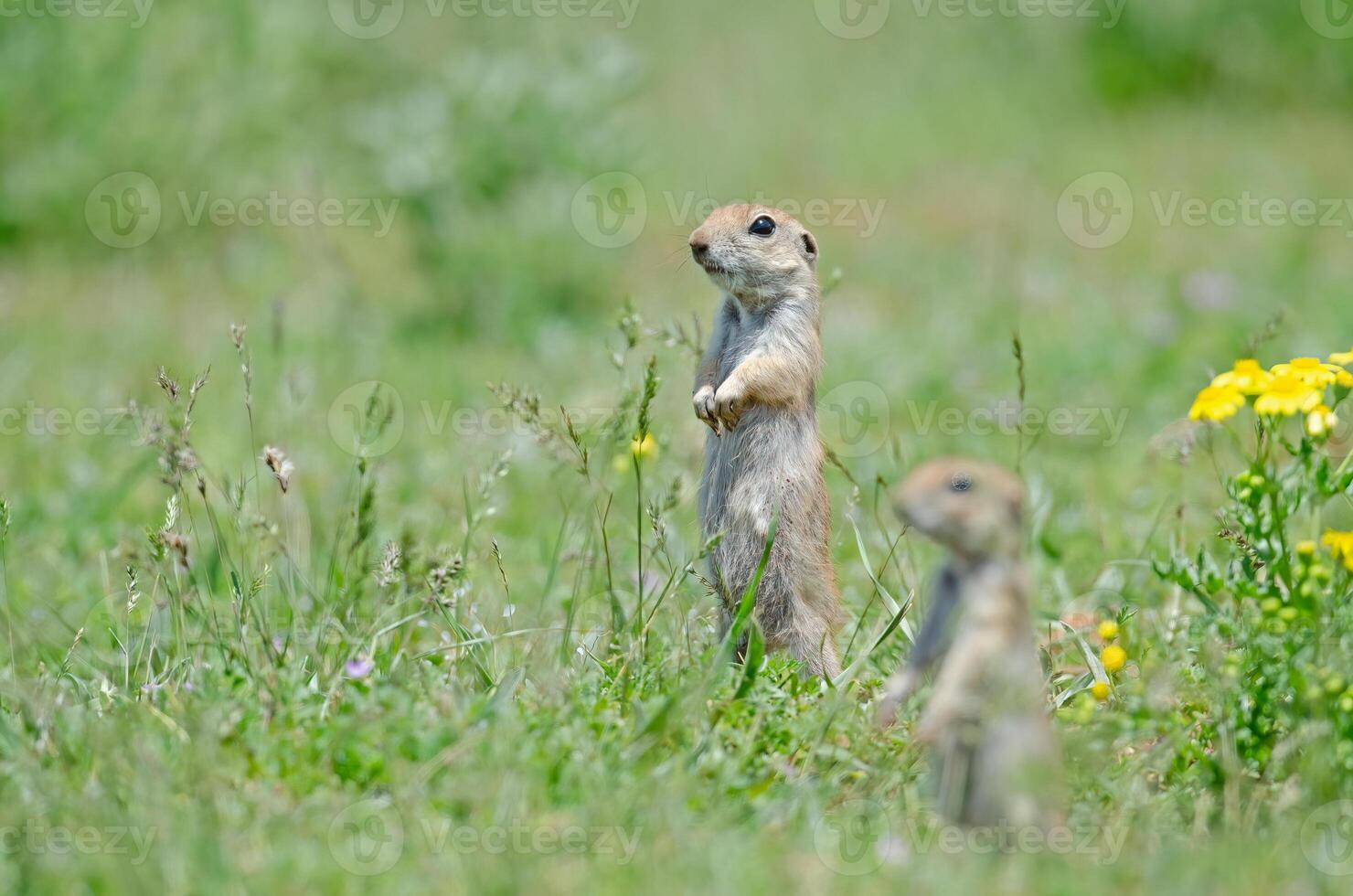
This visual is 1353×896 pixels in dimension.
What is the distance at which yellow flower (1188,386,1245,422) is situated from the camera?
314 cm

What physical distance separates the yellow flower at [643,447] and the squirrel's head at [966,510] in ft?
3.21

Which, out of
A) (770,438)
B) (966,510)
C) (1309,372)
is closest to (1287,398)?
(1309,372)

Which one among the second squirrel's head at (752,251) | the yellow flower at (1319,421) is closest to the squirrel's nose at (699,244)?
the second squirrel's head at (752,251)

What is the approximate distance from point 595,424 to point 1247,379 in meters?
2.32

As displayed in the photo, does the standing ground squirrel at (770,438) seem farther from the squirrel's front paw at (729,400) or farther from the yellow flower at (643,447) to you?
the yellow flower at (643,447)

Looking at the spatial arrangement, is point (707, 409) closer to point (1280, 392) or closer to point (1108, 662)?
point (1108, 662)

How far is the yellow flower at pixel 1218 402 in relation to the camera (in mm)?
3141

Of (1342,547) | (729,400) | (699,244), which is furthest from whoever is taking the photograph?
(699,244)

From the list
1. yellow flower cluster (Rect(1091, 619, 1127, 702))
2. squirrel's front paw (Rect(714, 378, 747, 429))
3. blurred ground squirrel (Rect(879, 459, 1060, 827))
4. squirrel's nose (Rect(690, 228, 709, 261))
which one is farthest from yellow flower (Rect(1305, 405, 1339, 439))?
squirrel's nose (Rect(690, 228, 709, 261))

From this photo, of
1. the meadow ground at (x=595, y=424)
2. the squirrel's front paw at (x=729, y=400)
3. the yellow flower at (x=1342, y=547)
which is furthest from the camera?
the squirrel's front paw at (x=729, y=400)

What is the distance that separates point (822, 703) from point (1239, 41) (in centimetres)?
1166

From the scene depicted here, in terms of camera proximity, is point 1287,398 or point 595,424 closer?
point 1287,398

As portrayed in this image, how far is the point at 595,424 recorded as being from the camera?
4887mm

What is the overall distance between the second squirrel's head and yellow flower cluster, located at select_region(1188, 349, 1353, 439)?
1.35m
